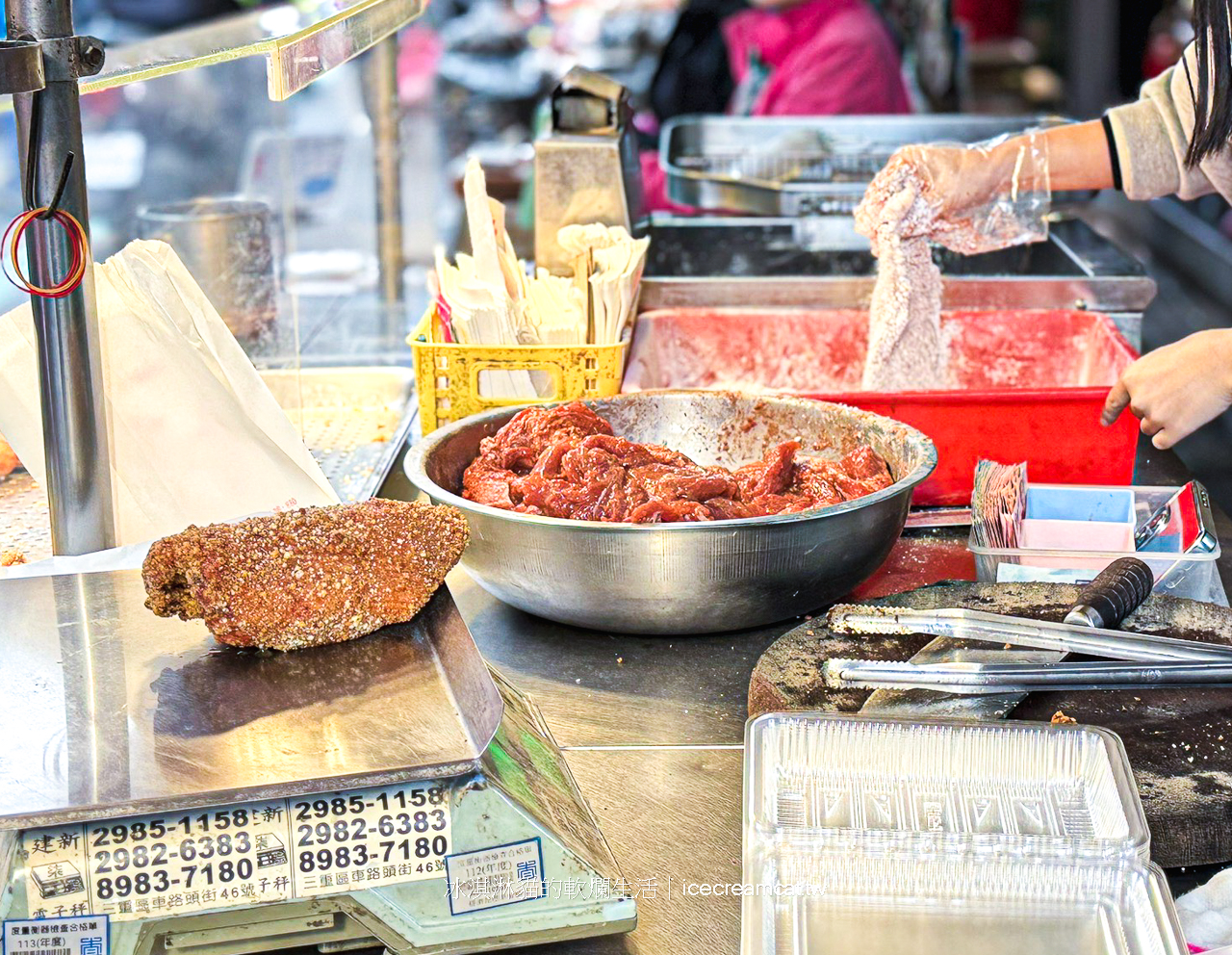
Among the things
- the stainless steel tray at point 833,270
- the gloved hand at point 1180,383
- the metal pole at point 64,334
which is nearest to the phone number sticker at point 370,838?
the metal pole at point 64,334

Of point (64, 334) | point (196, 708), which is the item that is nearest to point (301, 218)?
point (64, 334)

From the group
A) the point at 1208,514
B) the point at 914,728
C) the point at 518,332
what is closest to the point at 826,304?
the point at 518,332

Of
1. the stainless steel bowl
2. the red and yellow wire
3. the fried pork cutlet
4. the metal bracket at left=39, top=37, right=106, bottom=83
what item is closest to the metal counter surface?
the stainless steel bowl

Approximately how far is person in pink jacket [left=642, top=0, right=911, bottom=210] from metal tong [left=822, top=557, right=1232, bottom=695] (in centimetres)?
301

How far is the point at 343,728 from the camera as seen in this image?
3.18ft

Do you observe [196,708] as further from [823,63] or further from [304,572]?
[823,63]

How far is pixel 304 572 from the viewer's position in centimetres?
113

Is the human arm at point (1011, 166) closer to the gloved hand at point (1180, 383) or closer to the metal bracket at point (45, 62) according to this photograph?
the gloved hand at point (1180, 383)

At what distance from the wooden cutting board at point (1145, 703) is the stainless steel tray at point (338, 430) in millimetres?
667

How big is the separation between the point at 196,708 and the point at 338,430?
1134mm

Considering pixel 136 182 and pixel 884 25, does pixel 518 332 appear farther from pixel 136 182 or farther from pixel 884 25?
pixel 136 182

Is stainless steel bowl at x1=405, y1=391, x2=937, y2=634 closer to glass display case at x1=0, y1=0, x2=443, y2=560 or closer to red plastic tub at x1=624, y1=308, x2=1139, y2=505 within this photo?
glass display case at x1=0, y1=0, x2=443, y2=560

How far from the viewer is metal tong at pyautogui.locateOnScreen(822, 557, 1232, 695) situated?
1214 millimetres

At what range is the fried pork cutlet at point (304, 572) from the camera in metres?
1.10
